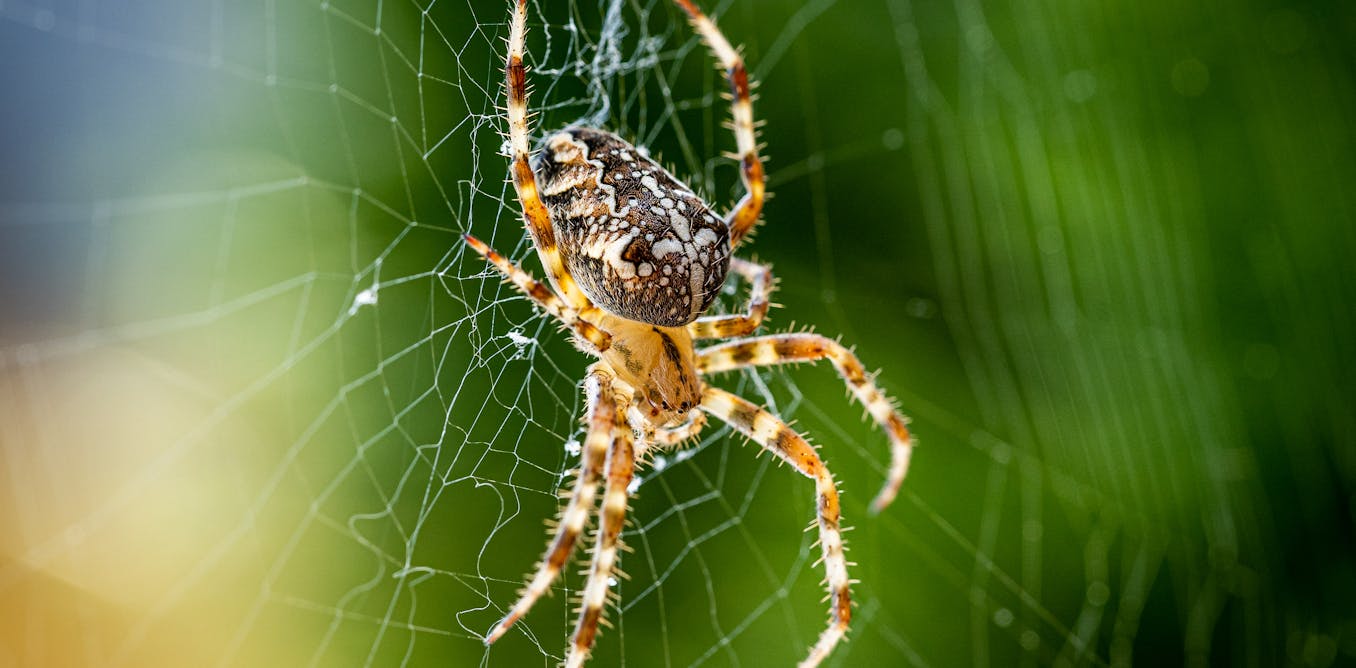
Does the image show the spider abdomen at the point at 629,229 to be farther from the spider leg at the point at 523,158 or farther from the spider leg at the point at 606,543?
the spider leg at the point at 606,543

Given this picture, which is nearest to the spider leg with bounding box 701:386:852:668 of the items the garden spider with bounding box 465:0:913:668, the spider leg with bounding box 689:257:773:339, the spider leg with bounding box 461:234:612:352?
the garden spider with bounding box 465:0:913:668

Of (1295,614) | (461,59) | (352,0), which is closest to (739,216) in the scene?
(461,59)

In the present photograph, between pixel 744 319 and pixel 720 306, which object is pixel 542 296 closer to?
pixel 744 319

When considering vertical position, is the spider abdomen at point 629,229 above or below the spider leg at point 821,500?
above

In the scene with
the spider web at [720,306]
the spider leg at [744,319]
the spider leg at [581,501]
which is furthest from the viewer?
the spider leg at [744,319]

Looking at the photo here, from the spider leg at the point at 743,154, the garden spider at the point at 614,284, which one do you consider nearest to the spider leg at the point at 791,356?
the garden spider at the point at 614,284

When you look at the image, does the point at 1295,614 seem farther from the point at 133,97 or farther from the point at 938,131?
the point at 133,97

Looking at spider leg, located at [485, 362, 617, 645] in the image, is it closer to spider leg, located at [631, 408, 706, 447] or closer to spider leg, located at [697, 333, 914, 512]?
spider leg, located at [631, 408, 706, 447]

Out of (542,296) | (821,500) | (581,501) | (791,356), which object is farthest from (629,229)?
(821,500)
